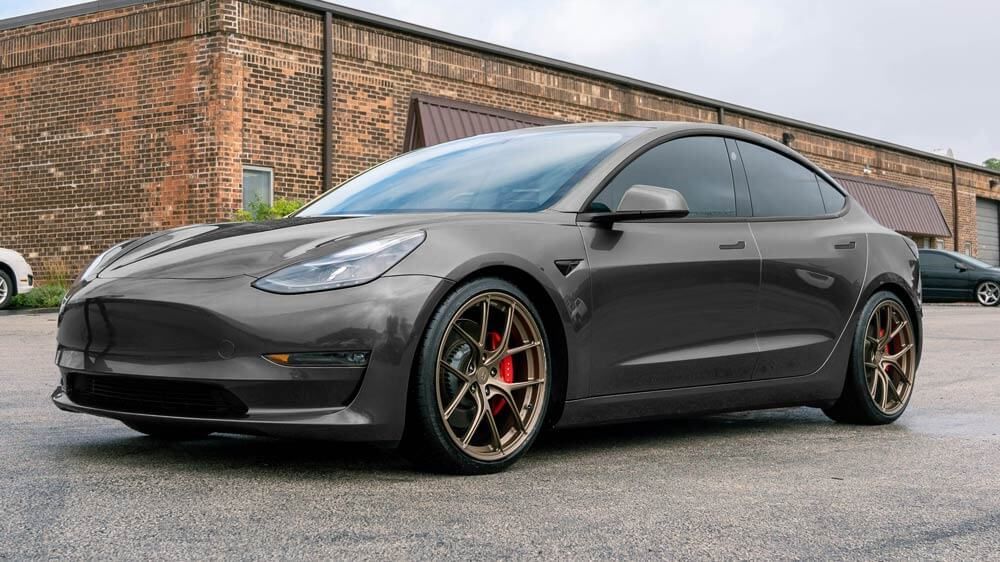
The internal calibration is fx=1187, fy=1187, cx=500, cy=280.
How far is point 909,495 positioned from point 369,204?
2.54m

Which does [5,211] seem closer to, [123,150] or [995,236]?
[123,150]

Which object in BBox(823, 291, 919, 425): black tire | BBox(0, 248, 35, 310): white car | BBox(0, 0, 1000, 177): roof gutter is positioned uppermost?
BBox(0, 0, 1000, 177): roof gutter

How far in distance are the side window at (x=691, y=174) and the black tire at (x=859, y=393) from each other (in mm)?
1037

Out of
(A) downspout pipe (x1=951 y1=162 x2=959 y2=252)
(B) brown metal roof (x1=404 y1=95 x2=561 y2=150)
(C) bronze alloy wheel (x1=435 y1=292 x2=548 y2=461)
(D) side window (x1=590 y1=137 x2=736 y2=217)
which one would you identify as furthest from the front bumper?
(A) downspout pipe (x1=951 y1=162 x2=959 y2=252)

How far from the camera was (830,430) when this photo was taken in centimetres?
598

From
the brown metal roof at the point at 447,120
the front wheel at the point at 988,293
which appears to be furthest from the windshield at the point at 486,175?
the front wheel at the point at 988,293

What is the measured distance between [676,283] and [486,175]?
0.94 m

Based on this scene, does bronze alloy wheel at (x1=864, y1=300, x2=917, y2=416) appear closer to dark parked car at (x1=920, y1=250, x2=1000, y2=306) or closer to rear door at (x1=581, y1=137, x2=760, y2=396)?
rear door at (x1=581, y1=137, x2=760, y2=396)

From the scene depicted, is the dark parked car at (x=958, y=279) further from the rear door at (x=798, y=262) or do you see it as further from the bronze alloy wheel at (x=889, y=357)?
the rear door at (x=798, y=262)

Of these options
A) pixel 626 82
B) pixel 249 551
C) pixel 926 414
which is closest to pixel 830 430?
pixel 926 414

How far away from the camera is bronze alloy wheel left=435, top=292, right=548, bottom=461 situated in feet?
13.9

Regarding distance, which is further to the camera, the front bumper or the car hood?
the car hood

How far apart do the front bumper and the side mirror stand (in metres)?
0.92

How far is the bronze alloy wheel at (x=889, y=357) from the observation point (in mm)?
6129
